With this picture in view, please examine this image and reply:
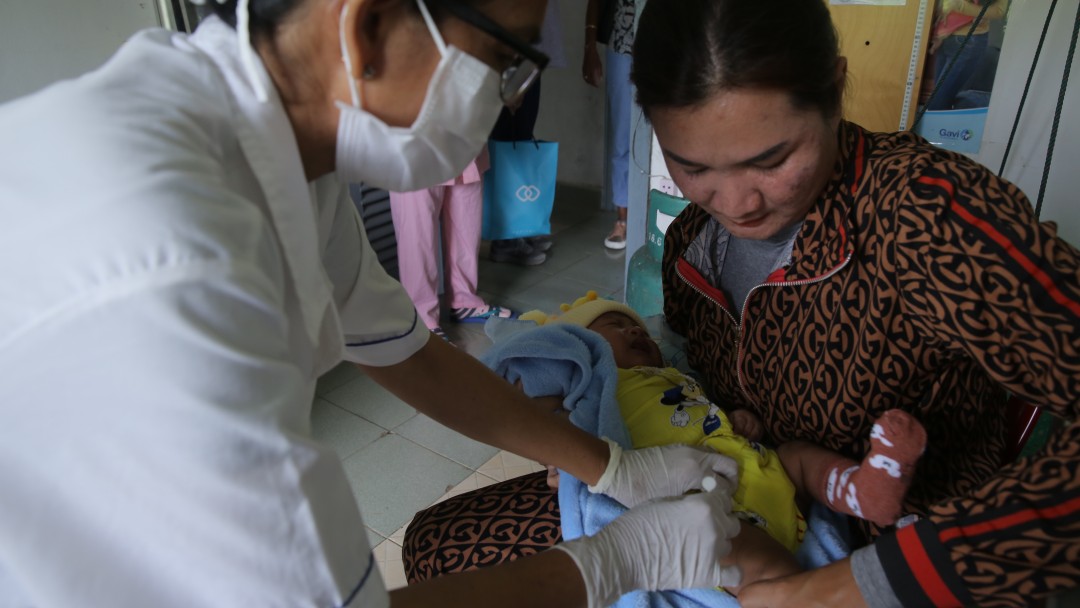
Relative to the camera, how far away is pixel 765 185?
1165 millimetres

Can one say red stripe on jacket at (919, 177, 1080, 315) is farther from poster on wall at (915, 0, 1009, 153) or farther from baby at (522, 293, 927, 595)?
poster on wall at (915, 0, 1009, 153)

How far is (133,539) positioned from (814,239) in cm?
107

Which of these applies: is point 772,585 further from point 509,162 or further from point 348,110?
point 509,162

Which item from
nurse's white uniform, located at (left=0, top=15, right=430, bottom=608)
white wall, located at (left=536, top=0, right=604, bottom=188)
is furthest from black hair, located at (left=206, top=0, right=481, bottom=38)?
white wall, located at (left=536, top=0, right=604, bottom=188)

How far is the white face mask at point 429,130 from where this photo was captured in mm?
804

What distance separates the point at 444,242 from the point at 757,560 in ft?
9.35

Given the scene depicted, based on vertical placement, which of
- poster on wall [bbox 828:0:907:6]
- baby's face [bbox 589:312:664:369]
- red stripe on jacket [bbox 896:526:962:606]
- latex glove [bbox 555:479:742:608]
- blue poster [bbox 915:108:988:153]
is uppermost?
poster on wall [bbox 828:0:907:6]

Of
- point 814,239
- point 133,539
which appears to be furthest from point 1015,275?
point 133,539

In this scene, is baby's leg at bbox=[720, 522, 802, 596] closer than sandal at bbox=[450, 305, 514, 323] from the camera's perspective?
Yes

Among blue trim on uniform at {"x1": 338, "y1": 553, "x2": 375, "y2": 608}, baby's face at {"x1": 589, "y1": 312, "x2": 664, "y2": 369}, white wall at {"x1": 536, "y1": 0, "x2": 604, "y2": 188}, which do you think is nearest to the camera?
blue trim on uniform at {"x1": 338, "y1": 553, "x2": 375, "y2": 608}

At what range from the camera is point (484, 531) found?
1.34 metres

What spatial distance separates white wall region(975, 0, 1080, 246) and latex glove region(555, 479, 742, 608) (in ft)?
6.16

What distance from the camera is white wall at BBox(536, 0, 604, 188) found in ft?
17.7

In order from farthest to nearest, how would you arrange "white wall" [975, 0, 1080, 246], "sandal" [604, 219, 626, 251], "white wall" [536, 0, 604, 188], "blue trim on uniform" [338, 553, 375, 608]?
"white wall" [536, 0, 604, 188], "sandal" [604, 219, 626, 251], "white wall" [975, 0, 1080, 246], "blue trim on uniform" [338, 553, 375, 608]
